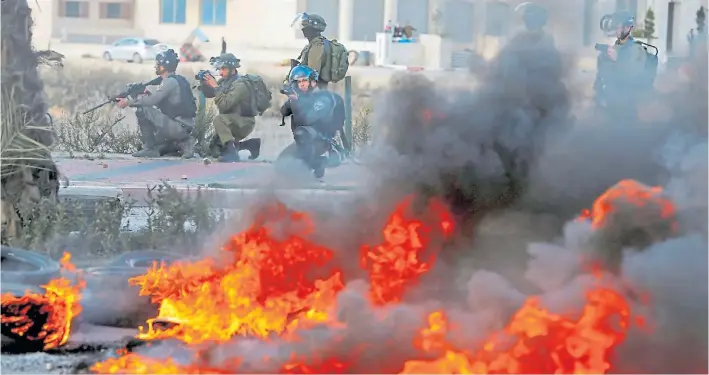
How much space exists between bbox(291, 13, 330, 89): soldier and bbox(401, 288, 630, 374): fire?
6189mm

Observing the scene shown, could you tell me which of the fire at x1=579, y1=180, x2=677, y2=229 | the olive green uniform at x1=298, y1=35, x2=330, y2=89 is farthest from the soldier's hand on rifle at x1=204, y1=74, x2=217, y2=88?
the fire at x1=579, y1=180, x2=677, y2=229

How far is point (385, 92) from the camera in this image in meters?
6.83

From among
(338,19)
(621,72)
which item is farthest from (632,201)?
(338,19)

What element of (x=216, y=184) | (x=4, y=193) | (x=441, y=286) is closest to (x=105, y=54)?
(x=216, y=184)

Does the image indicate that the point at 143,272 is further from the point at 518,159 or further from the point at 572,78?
the point at 572,78

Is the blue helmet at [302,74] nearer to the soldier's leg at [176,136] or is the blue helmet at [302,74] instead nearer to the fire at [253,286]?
the soldier's leg at [176,136]

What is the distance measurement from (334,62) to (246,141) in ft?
5.17

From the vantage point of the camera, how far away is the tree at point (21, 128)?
7.04 m

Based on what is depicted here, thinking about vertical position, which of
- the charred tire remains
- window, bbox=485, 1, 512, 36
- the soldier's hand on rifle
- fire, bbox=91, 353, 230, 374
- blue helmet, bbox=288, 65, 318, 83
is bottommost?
fire, bbox=91, 353, 230, 374

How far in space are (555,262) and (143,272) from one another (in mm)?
2293

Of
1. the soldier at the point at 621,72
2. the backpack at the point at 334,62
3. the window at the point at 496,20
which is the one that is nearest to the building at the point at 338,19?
the window at the point at 496,20

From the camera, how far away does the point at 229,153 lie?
1166cm

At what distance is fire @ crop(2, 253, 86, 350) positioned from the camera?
5629 millimetres

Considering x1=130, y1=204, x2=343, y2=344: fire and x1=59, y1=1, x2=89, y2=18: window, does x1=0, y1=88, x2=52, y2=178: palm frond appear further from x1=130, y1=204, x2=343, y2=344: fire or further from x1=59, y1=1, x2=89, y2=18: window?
x1=59, y1=1, x2=89, y2=18: window
